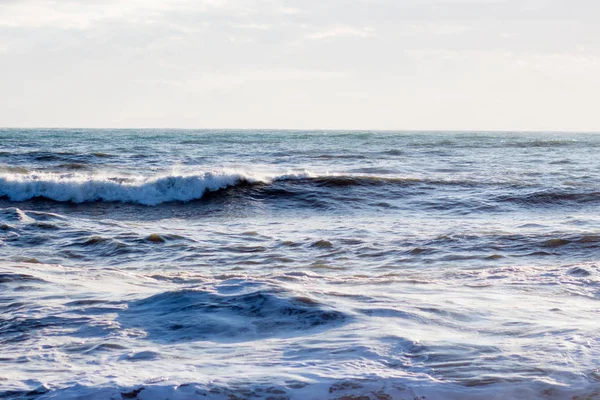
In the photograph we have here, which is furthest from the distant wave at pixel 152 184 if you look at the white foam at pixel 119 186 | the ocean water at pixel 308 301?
the ocean water at pixel 308 301

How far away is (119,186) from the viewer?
16797mm

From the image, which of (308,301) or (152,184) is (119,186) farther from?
(308,301)

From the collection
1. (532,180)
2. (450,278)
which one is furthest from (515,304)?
(532,180)

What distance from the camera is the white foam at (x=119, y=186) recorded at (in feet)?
53.2

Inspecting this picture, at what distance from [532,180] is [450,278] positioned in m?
12.3

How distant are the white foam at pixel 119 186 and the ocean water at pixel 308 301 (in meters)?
1.90

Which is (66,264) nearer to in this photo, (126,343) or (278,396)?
(126,343)

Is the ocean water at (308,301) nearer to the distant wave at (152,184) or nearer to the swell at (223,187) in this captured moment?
the swell at (223,187)

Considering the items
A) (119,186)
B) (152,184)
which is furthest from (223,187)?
(119,186)

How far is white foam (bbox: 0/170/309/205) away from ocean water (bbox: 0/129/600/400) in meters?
1.90

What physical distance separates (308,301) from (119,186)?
1237 centimetres

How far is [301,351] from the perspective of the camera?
164 inches

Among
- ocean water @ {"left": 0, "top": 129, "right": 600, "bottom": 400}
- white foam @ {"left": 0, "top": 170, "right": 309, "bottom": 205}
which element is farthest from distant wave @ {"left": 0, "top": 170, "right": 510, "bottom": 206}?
ocean water @ {"left": 0, "top": 129, "right": 600, "bottom": 400}

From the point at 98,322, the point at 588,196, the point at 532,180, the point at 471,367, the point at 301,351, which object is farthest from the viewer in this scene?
the point at 532,180
